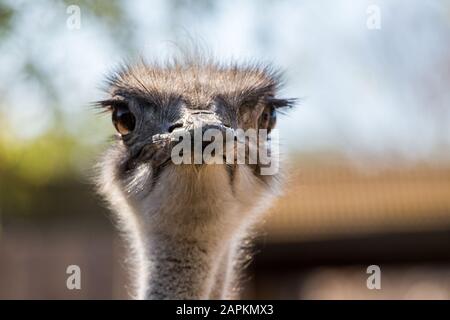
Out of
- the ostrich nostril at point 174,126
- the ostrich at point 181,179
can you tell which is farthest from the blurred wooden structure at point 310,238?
the ostrich nostril at point 174,126

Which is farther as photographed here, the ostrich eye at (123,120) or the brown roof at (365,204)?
the brown roof at (365,204)

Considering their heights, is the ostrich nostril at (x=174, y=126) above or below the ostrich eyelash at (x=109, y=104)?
below

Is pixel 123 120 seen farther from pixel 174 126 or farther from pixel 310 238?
pixel 310 238

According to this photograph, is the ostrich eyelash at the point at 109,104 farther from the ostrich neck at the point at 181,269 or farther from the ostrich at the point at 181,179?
the ostrich neck at the point at 181,269

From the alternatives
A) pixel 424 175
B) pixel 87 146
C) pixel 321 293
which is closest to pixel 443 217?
pixel 424 175

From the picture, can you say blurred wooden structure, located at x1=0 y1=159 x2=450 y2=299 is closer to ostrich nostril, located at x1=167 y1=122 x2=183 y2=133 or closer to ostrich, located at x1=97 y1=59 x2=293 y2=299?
ostrich, located at x1=97 y1=59 x2=293 y2=299

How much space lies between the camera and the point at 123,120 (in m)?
3.70

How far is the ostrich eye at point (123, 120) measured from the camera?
3.68 m

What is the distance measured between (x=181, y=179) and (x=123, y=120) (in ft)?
1.26

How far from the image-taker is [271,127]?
3908 mm

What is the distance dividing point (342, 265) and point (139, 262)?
6.62 meters

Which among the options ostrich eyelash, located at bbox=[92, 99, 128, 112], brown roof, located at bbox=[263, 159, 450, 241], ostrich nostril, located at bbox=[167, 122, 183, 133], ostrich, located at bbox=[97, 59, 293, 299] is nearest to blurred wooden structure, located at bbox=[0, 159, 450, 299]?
brown roof, located at bbox=[263, 159, 450, 241]

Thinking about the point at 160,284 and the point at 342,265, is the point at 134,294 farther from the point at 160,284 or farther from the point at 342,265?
the point at 342,265

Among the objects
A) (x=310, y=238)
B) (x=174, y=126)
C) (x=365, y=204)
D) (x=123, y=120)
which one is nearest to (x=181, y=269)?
(x=123, y=120)
